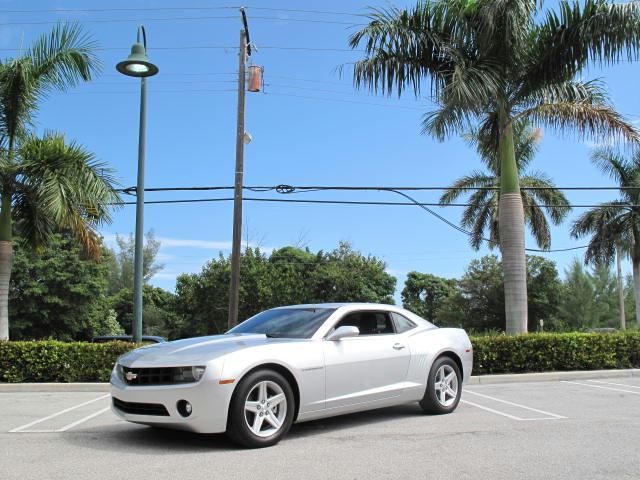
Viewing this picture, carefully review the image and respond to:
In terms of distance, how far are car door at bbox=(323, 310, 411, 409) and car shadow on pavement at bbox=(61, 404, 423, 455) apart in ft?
1.63

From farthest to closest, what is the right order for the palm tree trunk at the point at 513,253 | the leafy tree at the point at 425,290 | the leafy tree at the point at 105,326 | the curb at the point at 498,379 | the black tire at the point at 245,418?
the leafy tree at the point at 425,290 → the leafy tree at the point at 105,326 → the palm tree trunk at the point at 513,253 → the curb at the point at 498,379 → the black tire at the point at 245,418

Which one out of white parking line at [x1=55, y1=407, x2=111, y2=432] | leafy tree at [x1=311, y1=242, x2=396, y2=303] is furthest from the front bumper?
leafy tree at [x1=311, y1=242, x2=396, y2=303]

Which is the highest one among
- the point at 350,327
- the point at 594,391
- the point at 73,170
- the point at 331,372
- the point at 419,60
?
the point at 419,60

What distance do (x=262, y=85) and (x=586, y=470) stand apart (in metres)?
15.3

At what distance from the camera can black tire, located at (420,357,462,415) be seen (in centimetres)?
766

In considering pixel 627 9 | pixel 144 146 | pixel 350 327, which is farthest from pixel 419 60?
pixel 350 327

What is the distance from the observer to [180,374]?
5.74m

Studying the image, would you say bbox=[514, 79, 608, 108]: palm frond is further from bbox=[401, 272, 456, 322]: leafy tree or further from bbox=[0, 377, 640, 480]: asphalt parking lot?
bbox=[401, 272, 456, 322]: leafy tree

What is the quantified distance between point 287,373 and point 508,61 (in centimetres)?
1160

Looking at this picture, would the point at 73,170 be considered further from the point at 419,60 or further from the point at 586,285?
the point at 586,285

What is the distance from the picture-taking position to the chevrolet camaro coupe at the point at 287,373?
5.67 meters

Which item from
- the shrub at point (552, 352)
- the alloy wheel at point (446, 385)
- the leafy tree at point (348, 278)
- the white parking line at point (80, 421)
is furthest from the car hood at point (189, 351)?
the leafy tree at point (348, 278)

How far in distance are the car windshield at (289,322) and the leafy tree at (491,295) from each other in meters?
40.2

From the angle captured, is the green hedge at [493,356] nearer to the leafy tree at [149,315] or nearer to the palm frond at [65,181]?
the palm frond at [65,181]
